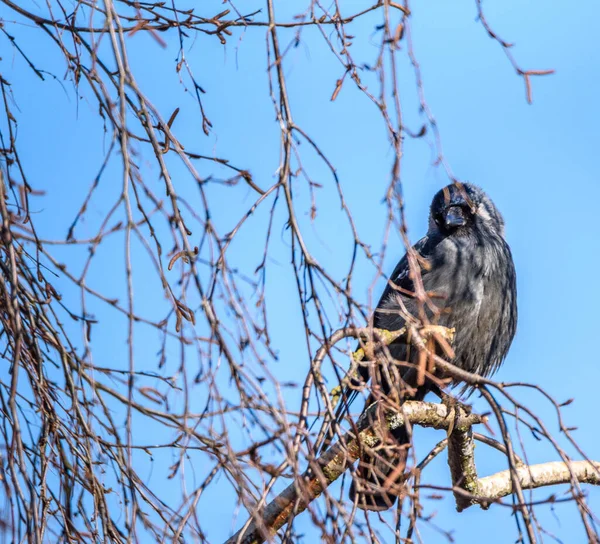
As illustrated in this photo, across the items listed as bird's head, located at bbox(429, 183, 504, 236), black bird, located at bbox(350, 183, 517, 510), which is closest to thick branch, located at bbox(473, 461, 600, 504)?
black bird, located at bbox(350, 183, 517, 510)

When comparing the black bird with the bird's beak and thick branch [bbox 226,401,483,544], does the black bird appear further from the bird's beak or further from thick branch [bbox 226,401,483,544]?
thick branch [bbox 226,401,483,544]

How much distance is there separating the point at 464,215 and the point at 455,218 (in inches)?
5.2

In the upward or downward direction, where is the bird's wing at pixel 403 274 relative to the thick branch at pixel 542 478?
upward

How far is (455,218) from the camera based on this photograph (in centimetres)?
514

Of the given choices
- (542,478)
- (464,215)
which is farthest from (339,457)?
(464,215)

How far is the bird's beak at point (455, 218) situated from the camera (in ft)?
16.8

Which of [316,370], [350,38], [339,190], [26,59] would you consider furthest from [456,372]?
[26,59]

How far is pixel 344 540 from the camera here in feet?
6.07

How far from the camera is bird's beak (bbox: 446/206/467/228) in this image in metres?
5.12

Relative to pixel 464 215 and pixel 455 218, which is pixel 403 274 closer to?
pixel 455 218

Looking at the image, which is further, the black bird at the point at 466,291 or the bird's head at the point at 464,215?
the bird's head at the point at 464,215

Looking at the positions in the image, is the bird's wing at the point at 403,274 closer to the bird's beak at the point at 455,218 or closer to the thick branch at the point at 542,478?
the bird's beak at the point at 455,218

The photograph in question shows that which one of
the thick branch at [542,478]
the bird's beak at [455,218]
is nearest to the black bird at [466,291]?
the bird's beak at [455,218]

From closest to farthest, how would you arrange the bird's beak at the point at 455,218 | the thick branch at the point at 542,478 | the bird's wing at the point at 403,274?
1. the thick branch at the point at 542,478
2. the bird's wing at the point at 403,274
3. the bird's beak at the point at 455,218
